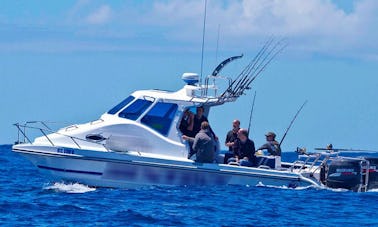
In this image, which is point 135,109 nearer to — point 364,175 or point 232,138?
point 232,138

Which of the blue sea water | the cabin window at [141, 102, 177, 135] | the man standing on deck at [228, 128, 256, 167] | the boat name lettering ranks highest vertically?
the cabin window at [141, 102, 177, 135]

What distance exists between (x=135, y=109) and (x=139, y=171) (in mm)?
1653

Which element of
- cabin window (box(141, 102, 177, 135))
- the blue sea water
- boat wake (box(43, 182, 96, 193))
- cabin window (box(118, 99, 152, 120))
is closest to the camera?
the blue sea water

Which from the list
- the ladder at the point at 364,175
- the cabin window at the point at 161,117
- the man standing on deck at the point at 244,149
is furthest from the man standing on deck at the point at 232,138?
the ladder at the point at 364,175

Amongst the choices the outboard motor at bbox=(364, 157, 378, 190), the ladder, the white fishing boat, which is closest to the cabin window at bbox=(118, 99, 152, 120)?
the white fishing boat

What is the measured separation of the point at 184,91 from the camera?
24.4m

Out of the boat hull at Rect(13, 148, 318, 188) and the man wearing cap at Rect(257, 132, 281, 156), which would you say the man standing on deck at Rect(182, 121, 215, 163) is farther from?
the man wearing cap at Rect(257, 132, 281, 156)

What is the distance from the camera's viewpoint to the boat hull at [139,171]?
2281cm

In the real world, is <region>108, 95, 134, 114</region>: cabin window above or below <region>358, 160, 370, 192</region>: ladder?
above

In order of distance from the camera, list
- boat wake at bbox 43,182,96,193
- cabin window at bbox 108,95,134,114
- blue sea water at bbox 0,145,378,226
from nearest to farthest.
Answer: blue sea water at bbox 0,145,378,226 < boat wake at bbox 43,182,96,193 < cabin window at bbox 108,95,134,114

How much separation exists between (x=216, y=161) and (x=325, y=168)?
2539 mm

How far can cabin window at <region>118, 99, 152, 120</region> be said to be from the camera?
23734 mm

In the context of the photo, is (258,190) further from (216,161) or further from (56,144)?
(56,144)

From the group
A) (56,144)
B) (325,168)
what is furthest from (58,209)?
(325,168)
